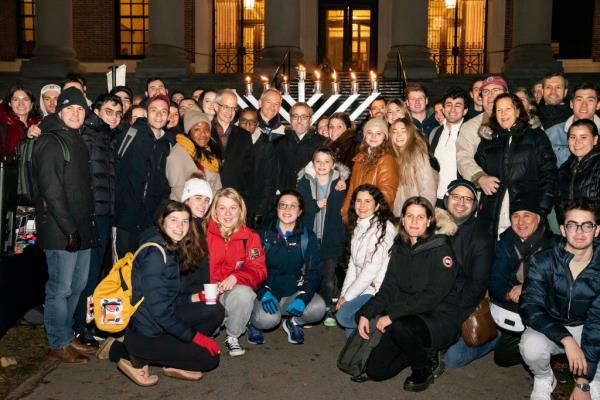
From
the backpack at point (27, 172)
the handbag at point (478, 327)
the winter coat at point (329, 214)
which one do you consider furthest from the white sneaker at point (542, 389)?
the backpack at point (27, 172)

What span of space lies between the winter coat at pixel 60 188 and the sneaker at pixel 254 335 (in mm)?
1818

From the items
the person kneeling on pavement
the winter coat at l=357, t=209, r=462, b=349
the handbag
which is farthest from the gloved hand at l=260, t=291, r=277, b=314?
the handbag

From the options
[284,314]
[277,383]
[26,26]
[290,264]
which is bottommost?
[277,383]

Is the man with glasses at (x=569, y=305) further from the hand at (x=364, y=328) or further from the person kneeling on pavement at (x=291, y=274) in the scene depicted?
the person kneeling on pavement at (x=291, y=274)

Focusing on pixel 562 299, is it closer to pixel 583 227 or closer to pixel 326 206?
pixel 583 227

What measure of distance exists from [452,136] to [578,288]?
281 cm

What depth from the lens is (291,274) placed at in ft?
21.7

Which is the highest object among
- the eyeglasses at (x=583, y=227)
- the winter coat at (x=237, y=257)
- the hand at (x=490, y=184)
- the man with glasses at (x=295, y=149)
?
the man with glasses at (x=295, y=149)

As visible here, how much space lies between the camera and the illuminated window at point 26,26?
25984 mm

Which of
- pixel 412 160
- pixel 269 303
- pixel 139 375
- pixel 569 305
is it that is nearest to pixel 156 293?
pixel 139 375

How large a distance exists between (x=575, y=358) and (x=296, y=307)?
8.76ft

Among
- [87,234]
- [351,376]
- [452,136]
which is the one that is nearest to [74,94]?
[87,234]

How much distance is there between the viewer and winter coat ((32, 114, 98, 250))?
5410mm

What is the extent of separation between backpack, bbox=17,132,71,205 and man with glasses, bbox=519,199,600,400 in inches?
162
